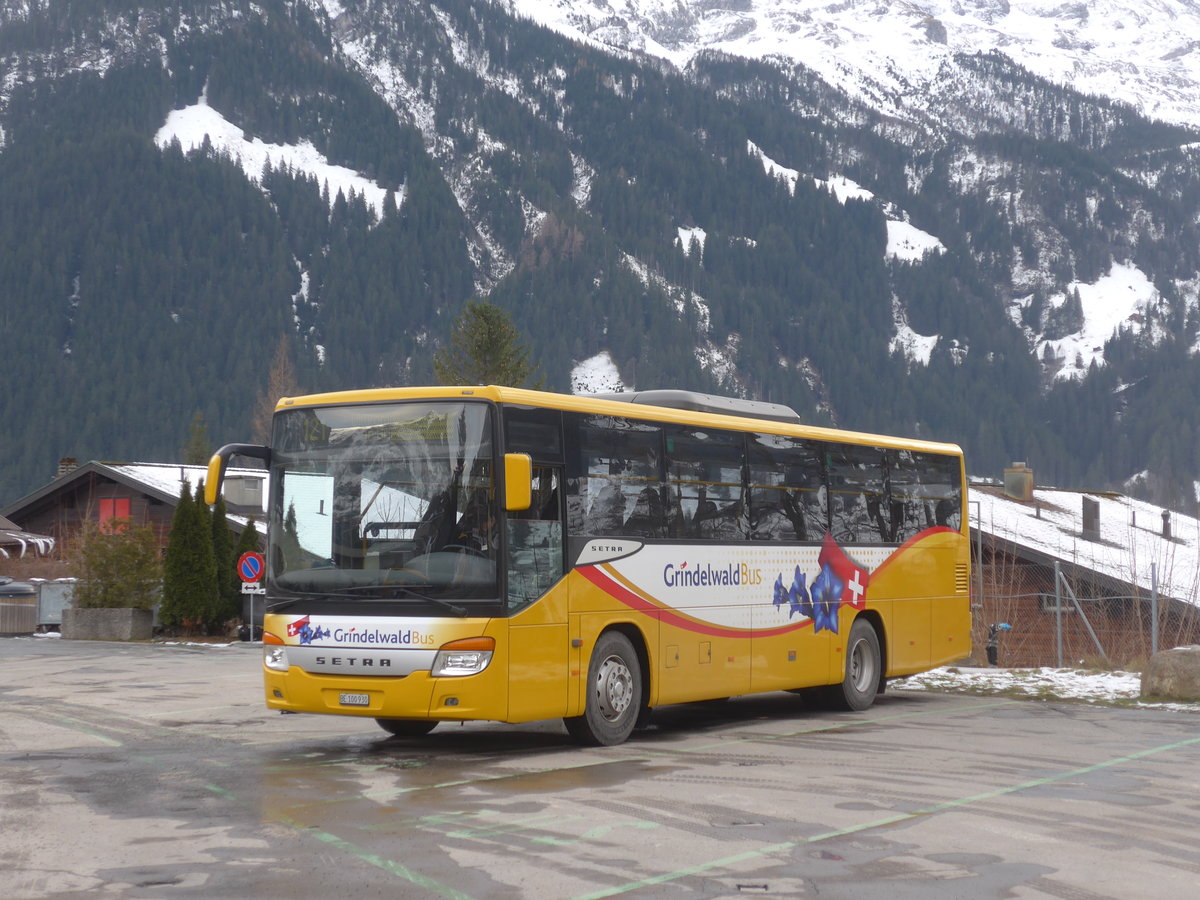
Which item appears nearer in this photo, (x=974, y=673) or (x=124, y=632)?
(x=974, y=673)

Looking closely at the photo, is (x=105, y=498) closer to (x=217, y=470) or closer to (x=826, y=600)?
(x=826, y=600)

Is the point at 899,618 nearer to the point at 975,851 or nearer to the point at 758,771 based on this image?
the point at 758,771

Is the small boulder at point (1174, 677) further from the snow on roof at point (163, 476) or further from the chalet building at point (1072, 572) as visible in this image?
the snow on roof at point (163, 476)

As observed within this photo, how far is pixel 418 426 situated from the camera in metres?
12.4

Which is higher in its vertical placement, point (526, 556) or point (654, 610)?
point (526, 556)

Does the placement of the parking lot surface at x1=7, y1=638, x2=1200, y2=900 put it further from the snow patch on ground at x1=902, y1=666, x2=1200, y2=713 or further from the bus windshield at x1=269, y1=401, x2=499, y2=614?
the snow patch on ground at x1=902, y1=666, x2=1200, y2=713

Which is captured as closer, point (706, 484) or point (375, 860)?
point (375, 860)

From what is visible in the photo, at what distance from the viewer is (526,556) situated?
1231 cm

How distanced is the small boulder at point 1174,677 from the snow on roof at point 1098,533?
57.1 feet

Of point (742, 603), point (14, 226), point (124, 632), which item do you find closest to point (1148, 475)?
point (14, 226)

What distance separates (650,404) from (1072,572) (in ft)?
83.0

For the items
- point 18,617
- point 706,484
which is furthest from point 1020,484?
point 706,484

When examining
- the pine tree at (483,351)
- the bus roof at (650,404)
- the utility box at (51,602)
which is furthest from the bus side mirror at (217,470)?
the pine tree at (483,351)

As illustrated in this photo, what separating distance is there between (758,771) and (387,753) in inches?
124
